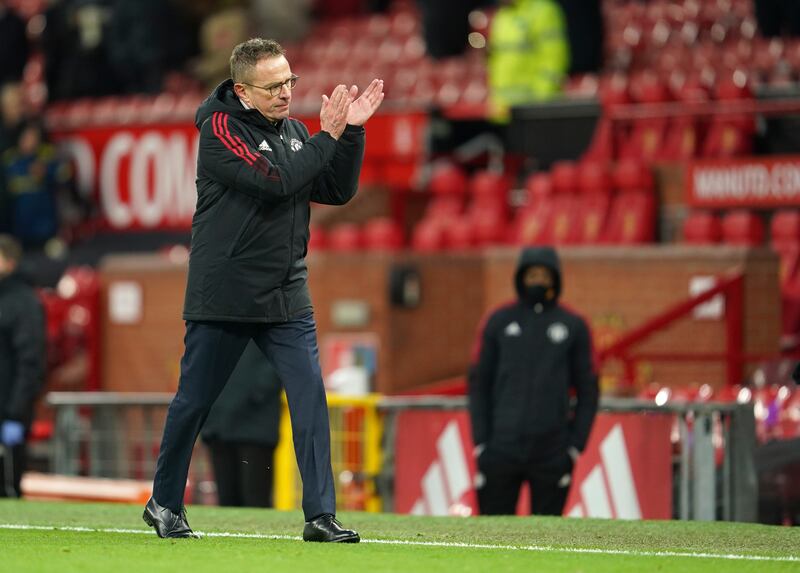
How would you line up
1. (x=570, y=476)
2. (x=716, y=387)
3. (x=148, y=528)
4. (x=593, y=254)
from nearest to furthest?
(x=148, y=528)
(x=570, y=476)
(x=716, y=387)
(x=593, y=254)

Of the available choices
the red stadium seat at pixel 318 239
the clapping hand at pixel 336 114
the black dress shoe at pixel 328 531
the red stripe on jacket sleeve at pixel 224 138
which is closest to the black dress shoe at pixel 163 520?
the black dress shoe at pixel 328 531

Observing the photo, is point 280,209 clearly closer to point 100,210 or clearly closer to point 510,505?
point 510,505

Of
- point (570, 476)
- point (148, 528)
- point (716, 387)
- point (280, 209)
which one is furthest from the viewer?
point (716, 387)

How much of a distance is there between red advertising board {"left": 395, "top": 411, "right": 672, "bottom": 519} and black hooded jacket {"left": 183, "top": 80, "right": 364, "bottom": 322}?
4.20 m

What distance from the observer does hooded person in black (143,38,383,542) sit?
7531 mm

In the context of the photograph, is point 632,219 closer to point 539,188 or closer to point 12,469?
point 539,188

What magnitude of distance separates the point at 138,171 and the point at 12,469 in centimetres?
880

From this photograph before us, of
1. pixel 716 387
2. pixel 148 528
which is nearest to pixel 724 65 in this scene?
pixel 716 387

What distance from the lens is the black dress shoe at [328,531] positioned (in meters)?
7.64

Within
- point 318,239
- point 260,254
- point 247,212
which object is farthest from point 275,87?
point 318,239

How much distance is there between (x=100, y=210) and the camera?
2186 cm

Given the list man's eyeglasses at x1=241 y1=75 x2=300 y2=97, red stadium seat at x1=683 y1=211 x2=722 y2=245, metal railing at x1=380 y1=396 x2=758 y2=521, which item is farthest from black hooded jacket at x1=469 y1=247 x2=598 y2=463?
red stadium seat at x1=683 y1=211 x2=722 y2=245

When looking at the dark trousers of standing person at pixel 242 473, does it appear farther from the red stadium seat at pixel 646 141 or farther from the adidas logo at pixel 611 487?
the red stadium seat at pixel 646 141

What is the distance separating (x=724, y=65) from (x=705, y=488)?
839 cm
